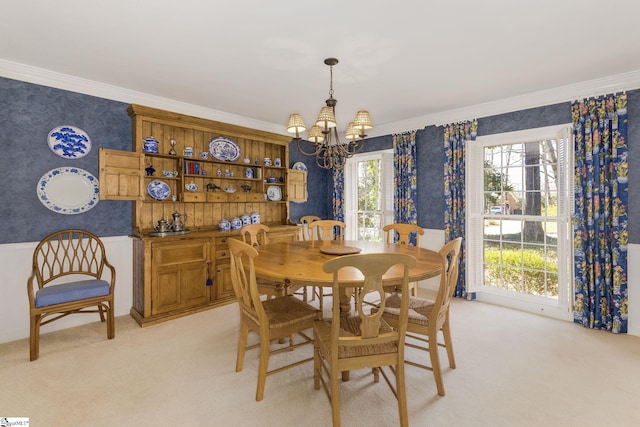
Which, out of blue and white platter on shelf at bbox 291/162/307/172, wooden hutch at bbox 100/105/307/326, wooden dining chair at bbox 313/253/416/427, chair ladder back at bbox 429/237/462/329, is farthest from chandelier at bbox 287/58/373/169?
blue and white platter on shelf at bbox 291/162/307/172

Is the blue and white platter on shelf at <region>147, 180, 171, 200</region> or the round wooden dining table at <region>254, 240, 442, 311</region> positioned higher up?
the blue and white platter on shelf at <region>147, 180, 171, 200</region>

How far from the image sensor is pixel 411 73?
298 centimetres

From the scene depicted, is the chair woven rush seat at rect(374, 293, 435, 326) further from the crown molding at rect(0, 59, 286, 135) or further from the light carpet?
the crown molding at rect(0, 59, 286, 135)

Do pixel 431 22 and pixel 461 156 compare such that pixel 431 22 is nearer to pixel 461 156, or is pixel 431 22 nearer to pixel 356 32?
pixel 356 32

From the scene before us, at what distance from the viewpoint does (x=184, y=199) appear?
373cm

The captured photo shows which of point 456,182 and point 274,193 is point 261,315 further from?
point 456,182

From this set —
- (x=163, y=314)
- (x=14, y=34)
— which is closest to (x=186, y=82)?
(x=14, y=34)

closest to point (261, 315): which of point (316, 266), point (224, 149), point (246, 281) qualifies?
point (246, 281)

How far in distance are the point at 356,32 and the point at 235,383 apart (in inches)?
110

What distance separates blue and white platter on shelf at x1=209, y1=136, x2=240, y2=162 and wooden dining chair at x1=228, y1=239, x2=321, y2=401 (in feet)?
7.77

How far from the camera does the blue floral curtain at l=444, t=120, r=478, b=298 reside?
160 inches

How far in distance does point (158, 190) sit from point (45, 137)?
1138 millimetres

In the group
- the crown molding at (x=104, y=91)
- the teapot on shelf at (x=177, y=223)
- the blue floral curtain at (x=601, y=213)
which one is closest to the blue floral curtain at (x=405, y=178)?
the blue floral curtain at (x=601, y=213)

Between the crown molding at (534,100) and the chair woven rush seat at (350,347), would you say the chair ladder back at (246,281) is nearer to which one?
the chair woven rush seat at (350,347)
